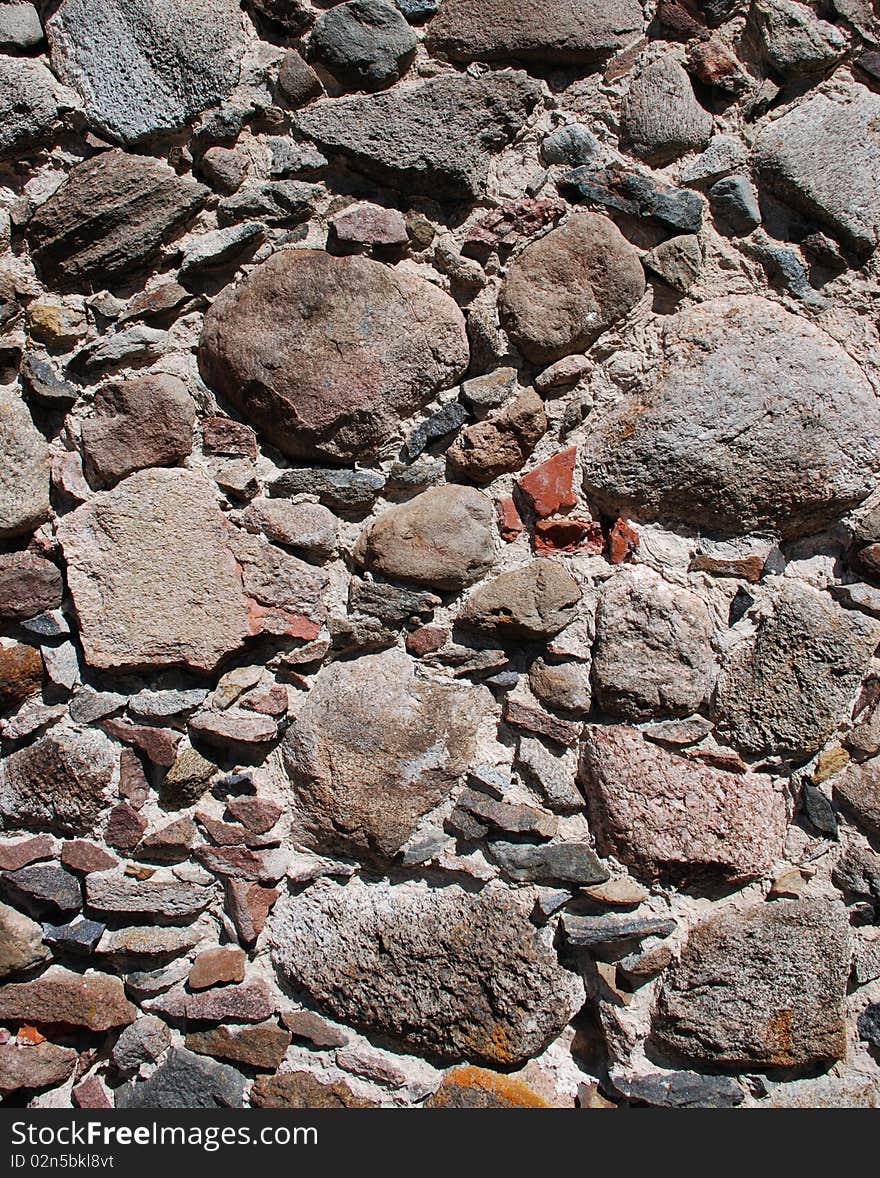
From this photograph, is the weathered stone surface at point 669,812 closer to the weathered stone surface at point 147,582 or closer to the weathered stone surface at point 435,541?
the weathered stone surface at point 435,541

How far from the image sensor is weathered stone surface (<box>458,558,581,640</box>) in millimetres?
1441

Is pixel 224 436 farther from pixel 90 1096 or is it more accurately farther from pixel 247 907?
pixel 90 1096

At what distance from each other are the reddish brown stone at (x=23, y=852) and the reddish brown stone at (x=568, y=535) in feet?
3.10

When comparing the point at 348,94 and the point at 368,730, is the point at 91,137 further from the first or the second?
the point at 368,730

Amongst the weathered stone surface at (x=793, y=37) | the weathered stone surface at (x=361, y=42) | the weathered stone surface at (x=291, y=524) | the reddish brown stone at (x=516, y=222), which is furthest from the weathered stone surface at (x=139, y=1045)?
the weathered stone surface at (x=793, y=37)

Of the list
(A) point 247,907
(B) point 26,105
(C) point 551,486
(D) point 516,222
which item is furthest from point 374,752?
(B) point 26,105

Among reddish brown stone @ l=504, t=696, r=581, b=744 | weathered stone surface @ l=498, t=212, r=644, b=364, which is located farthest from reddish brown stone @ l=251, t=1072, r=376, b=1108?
weathered stone surface @ l=498, t=212, r=644, b=364

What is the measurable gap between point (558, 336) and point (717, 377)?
0.28 m

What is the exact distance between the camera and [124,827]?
1.39 meters

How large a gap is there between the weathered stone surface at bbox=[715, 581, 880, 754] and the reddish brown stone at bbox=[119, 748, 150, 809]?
0.98m

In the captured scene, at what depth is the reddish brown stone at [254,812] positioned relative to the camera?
55.6 inches

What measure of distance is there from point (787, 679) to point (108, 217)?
53.6 inches

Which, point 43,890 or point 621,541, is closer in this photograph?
point 43,890

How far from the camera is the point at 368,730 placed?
1435mm
